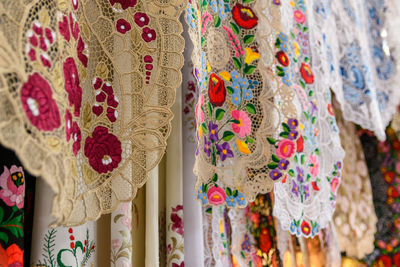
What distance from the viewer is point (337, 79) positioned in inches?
37.6

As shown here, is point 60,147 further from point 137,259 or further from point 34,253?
point 137,259

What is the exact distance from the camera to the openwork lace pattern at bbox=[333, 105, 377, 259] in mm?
1183

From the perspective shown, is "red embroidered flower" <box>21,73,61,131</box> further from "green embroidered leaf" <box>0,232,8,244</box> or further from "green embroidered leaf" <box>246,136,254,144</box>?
"green embroidered leaf" <box>246,136,254,144</box>

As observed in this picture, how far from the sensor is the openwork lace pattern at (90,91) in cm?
36

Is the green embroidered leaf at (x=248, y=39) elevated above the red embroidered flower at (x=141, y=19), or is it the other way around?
the green embroidered leaf at (x=248, y=39)

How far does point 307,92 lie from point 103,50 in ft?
1.68

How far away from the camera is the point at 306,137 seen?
0.80m

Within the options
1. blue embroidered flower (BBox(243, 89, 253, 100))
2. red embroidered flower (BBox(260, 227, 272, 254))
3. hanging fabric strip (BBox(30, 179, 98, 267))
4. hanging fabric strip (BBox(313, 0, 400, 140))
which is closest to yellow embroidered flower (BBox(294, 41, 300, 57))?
hanging fabric strip (BBox(313, 0, 400, 140))

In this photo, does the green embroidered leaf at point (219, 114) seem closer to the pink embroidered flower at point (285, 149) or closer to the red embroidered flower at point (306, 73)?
the pink embroidered flower at point (285, 149)

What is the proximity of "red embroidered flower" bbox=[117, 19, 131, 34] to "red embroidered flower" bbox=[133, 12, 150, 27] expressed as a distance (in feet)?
0.05

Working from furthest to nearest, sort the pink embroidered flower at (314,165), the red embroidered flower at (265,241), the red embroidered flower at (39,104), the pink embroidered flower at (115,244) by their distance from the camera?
the red embroidered flower at (265,241) < the pink embroidered flower at (314,165) < the pink embroidered flower at (115,244) < the red embroidered flower at (39,104)

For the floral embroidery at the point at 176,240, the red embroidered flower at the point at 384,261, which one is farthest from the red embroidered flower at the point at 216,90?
the red embroidered flower at the point at 384,261

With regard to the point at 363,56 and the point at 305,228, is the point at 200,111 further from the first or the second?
the point at 363,56

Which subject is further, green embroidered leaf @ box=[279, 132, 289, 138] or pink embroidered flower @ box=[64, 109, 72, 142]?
green embroidered leaf @ box=[279, 132, 289, 138]
